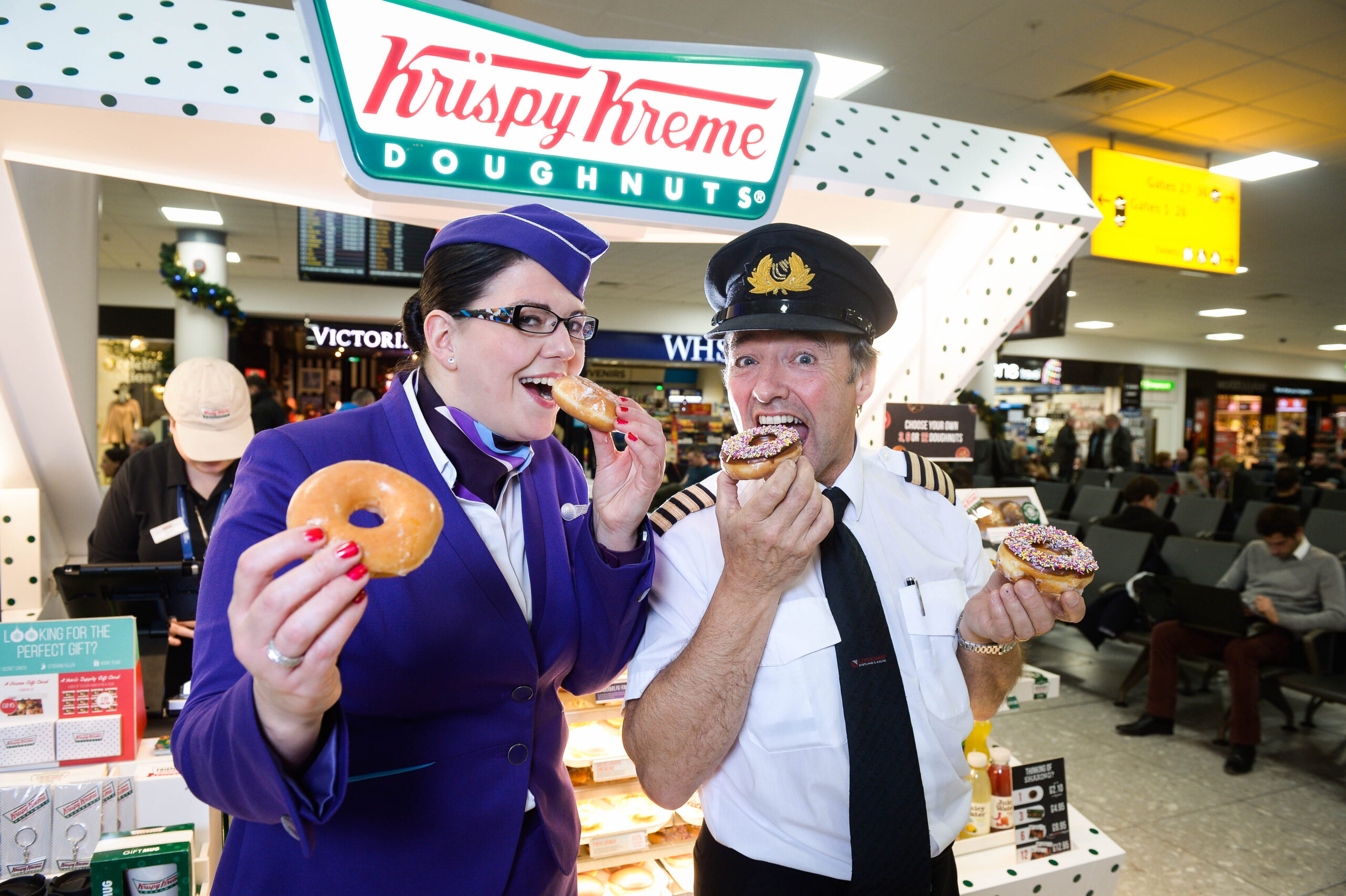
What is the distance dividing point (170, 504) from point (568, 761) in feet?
5.63

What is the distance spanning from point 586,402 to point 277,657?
26.3 inches

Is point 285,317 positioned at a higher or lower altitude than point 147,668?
higher

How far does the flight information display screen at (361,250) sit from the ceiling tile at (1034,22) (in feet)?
13.8

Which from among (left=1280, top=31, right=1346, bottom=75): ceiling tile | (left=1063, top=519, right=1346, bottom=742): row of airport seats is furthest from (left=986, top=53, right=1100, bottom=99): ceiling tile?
(left=1063, top=519, right=1346, bottom=742): row of airport seats

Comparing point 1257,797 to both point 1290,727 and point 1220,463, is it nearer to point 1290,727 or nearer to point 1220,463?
point 1290,727

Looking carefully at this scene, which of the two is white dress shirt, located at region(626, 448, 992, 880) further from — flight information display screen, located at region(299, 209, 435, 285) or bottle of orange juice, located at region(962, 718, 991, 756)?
flight information display screen, located at region(299, 209, 435, 285)

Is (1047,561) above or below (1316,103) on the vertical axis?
below

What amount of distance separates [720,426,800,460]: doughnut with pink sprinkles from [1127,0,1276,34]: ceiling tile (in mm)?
4593

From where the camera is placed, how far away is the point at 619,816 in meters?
2.45

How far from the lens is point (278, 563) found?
2.57 ft

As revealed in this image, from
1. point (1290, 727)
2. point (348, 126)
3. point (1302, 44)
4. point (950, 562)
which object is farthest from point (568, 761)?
point (1302, 44)

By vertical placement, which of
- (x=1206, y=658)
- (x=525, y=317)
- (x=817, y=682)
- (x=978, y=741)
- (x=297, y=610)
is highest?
(x=525, y=317)

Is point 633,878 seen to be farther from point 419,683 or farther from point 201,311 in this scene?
point 201,311

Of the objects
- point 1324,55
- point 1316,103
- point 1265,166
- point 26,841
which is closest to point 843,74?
point 1324,55
